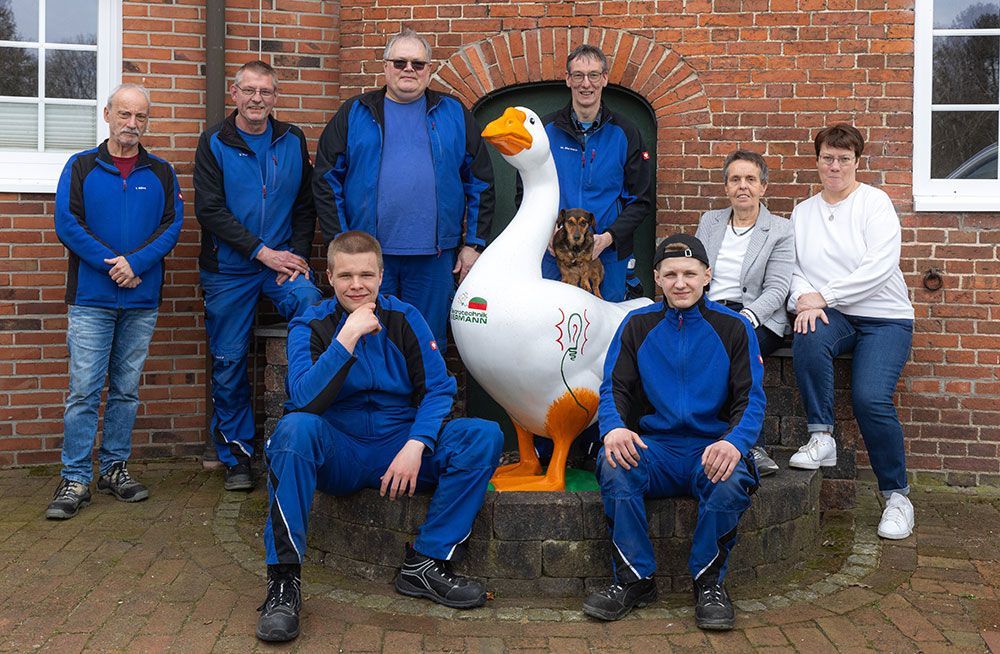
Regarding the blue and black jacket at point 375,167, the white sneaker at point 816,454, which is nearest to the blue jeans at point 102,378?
the blue and black jacket at point 375,167

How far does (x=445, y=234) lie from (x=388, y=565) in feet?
5.87

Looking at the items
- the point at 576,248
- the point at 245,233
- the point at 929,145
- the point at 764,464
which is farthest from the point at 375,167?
the point at 929,145

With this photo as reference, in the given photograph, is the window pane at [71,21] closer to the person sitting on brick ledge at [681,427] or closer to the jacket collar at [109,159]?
the jacket collar at [109,159]

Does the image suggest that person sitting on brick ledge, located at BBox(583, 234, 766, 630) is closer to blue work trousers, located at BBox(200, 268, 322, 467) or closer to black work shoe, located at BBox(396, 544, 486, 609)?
black work shoe, located at BBox(396, 544, 486, 609)

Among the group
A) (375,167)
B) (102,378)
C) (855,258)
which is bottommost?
(102,378)

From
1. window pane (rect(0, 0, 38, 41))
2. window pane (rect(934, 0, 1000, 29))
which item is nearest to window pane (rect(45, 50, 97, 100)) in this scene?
window pane (rect(0, 0, 38, 41))

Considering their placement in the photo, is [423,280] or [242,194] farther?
[242,194]

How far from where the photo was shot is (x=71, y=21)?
6.12m

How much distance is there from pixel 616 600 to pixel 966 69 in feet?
13.3

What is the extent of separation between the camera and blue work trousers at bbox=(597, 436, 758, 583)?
3.84m

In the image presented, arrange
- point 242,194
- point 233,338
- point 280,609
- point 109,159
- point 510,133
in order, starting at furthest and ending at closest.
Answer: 1. point 233,338
2. point 242,194
3. point 109,159
4. point 510,133
5. point 280,609

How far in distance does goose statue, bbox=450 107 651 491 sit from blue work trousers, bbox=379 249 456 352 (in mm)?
661

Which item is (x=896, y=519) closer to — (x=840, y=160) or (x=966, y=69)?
(x=840, y=160)

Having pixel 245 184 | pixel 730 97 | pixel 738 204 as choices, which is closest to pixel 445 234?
pixel 245 184
